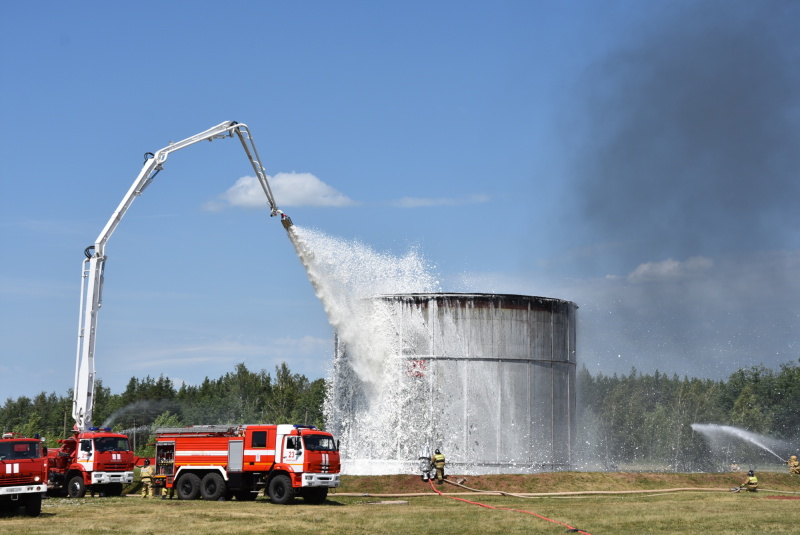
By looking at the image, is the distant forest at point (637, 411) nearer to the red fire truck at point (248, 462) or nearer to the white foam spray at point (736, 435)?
the white foam spray at point (736, 435)

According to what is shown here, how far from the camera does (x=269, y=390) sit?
421 feet

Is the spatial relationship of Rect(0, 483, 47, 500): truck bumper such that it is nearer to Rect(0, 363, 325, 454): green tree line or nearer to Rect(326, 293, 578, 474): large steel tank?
Rect(326, 293, 578, 474): large steel tank

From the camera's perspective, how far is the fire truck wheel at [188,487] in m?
33.6

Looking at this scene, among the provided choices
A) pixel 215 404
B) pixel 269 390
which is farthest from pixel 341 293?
pixel 269 390

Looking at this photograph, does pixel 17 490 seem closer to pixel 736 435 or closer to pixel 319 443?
pixel 319 443

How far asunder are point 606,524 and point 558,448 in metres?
23.1

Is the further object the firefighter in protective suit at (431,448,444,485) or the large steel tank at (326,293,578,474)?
the large steel tank at (326,293,578,474)

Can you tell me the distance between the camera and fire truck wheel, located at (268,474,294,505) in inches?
1236

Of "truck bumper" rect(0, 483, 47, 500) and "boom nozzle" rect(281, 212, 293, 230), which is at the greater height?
"boom nozzle" rect(281, 212, 293, 230)

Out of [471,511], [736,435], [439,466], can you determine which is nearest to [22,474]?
[471,511]

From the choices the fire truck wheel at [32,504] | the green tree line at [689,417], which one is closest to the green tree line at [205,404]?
the green tree line at [689,417]

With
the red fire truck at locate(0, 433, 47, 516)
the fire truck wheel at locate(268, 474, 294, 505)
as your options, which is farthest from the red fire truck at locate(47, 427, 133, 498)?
the fire truck wheel at locate(268, 474, 294, 505)

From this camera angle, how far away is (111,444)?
36.2 metres

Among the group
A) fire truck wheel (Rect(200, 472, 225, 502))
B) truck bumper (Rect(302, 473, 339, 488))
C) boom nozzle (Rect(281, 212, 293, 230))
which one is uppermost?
boom nozzle (Rect(281, 212, 293, 230))
